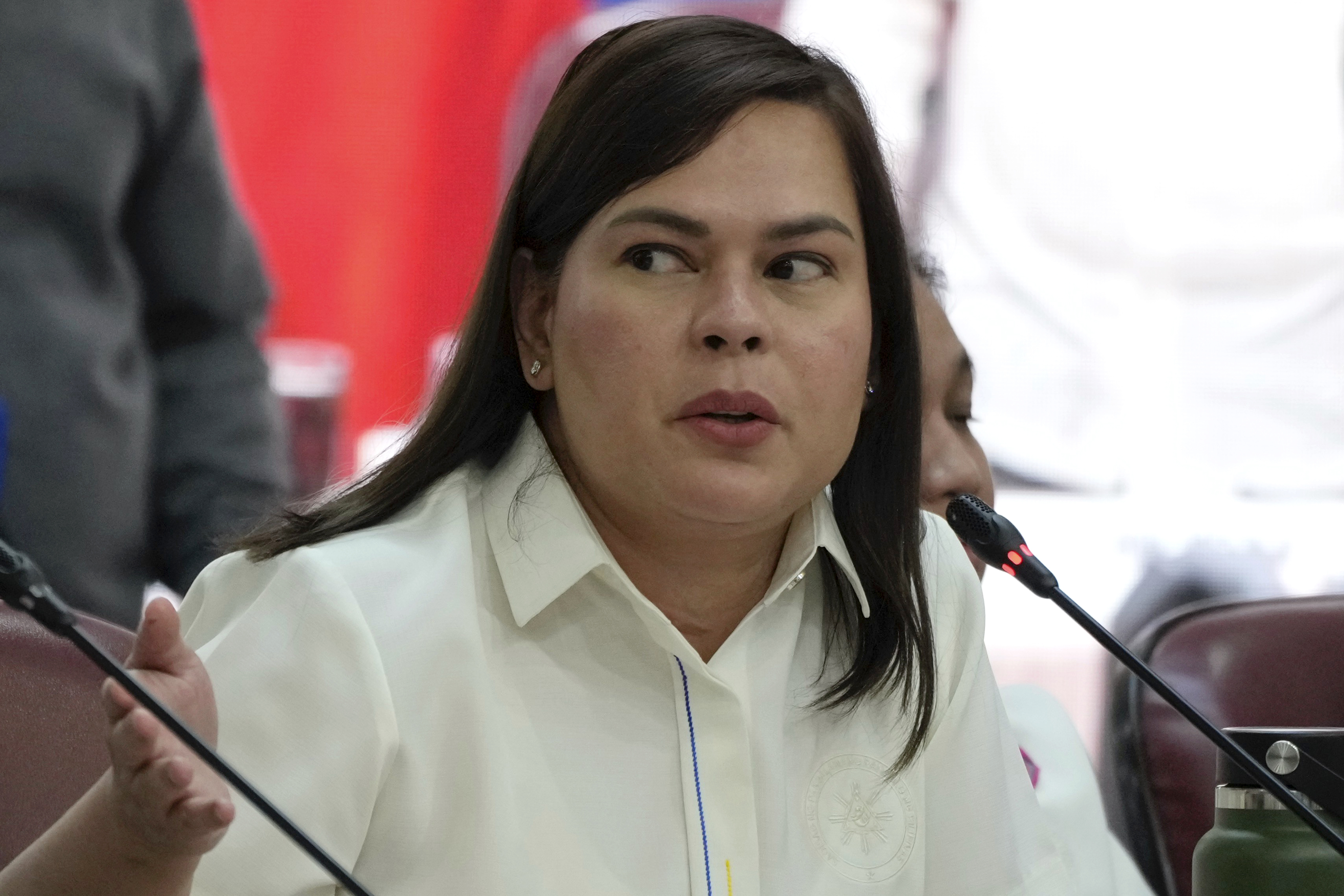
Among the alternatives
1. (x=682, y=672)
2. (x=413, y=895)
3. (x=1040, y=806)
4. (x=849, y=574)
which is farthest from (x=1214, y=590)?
(x=413, y=895)

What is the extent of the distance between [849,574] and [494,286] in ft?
1.41

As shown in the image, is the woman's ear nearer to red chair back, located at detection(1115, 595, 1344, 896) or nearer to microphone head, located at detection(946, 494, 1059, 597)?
microphone head, located at detection(946, 494, 1059, 597)

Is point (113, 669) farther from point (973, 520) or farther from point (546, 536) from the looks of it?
point (973, 520)

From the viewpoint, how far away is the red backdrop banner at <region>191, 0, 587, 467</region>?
2.56 metres

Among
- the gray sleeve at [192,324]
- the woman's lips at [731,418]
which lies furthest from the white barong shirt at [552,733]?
the gray sleeve at [192,324]

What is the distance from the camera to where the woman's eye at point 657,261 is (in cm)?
127

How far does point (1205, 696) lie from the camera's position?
176 cm

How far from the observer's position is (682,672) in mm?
1296

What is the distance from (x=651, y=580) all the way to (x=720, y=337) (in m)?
0.26

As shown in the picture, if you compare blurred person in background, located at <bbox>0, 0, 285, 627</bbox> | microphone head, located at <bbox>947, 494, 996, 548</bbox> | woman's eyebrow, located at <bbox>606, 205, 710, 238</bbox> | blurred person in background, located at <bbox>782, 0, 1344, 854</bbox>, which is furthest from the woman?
blurred person in background, located at <bbox>782, 0, 1344, 854</bbox>

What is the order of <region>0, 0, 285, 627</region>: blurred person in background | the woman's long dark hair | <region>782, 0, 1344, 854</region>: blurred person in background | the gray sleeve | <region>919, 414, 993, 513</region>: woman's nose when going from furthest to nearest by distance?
1. <region>782, 0, 1344, 854</region>: blurred person in background
2. the gray sleeve
3. <region>0, 0, 285, 627</region>: blurred person in background
4. <region>919, 414, 993, 513</region>: woman's nose
5. the woman's long dark hair

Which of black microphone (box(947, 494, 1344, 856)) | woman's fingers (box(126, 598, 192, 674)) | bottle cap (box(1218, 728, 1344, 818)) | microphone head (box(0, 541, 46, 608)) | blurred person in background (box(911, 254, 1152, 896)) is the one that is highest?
microphone head (box(0, 541, 46, 608))

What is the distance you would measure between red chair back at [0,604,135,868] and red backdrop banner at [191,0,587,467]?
1.17 metres

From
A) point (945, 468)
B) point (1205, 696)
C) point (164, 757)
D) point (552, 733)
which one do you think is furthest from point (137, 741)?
point (1205, 696)
